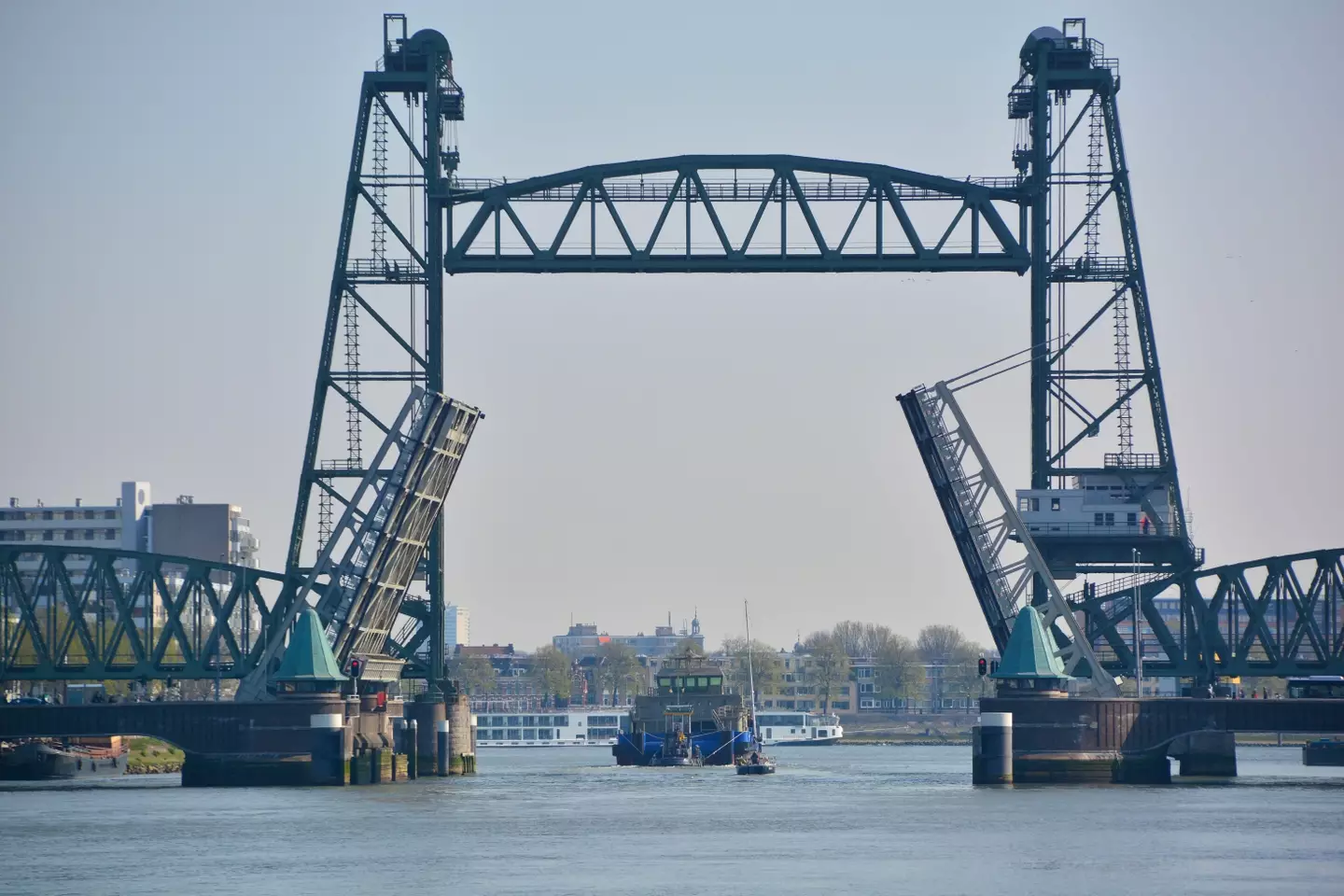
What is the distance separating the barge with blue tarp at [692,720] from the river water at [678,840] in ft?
73.1

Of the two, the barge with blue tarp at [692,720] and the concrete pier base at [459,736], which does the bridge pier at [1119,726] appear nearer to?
Result: the concrete pier base at [459,736]

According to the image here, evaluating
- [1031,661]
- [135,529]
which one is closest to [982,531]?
[1031,661]

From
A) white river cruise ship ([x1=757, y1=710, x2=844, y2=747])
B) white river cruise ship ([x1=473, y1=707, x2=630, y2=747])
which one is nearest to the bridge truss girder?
white river cruise ship ([x1=757, y1=710, x2=844, y2=747])

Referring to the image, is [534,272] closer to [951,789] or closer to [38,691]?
[951,789]

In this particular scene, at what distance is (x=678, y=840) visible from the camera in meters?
58.7

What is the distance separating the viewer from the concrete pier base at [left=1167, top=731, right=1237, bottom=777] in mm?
79875

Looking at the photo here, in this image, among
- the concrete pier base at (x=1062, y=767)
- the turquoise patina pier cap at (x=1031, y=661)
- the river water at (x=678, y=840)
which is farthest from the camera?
the turquoise patina pier cap at (x=1031, y=661)

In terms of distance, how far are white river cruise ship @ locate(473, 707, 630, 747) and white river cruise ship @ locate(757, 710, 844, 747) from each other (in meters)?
12.9

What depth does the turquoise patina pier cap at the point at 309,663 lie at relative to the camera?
247 ft

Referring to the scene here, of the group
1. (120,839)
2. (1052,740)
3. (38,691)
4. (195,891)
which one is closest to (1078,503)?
(1052,740)

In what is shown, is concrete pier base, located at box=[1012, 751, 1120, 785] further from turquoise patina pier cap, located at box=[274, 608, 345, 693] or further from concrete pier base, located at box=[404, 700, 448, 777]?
concrete pier base, located at box=[404, 700, 448, 777]

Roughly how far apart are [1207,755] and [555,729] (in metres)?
119

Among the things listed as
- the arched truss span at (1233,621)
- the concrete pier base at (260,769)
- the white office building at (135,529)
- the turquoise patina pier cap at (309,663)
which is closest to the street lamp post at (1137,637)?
the arched truss span at (1233,621)

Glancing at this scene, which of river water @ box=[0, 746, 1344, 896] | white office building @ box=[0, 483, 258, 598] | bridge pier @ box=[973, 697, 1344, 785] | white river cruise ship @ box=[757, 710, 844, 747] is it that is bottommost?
river water @ box=[0, 746, 1344, 896]
